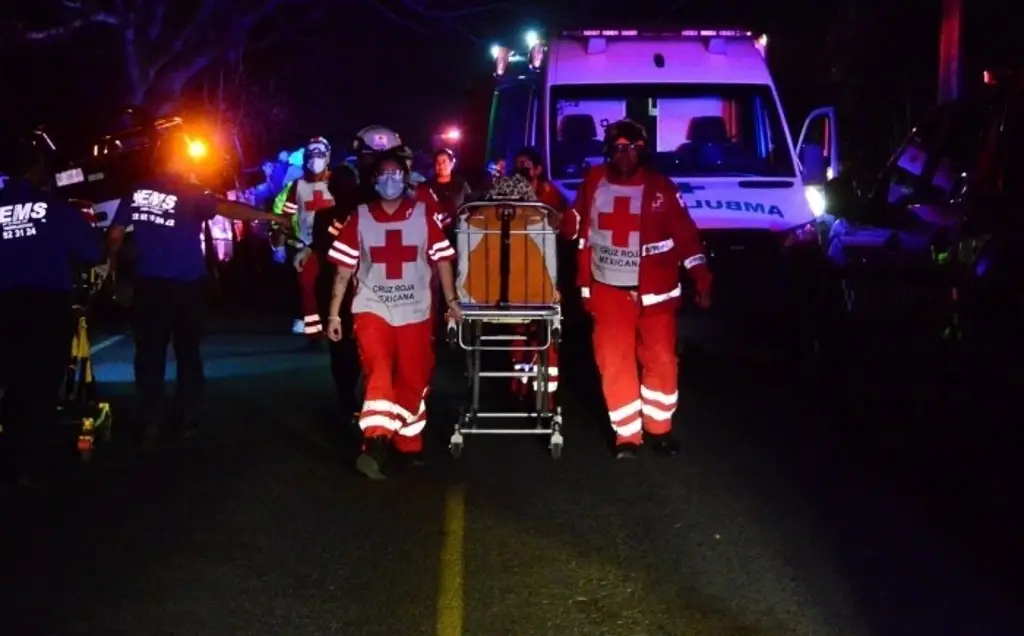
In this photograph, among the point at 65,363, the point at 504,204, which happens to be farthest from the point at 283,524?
the point at 504,204

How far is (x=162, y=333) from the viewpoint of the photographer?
8.70m

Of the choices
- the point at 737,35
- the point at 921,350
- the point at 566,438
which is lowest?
the point at 566,438

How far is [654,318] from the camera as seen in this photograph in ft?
27.5

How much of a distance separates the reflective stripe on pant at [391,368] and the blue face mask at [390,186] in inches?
25.4

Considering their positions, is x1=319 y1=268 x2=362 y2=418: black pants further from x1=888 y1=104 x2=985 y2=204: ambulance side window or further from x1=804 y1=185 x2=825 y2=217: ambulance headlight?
x1=804 y1=185 x2=825 y2=217: ambulance headlight

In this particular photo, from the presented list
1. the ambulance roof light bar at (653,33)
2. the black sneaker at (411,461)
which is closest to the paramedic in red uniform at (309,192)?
the ambulance roof light bar at (653,33)

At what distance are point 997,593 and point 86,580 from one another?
3676mm

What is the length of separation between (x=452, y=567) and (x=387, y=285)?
6.89 ft

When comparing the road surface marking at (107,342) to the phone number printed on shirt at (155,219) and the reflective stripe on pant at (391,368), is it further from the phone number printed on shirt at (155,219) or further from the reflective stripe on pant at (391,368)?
the reflective stripe on pant at (391,368)

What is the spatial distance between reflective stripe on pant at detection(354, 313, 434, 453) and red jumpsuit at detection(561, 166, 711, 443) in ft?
3.39

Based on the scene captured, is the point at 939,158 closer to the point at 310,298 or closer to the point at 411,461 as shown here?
the point at 411,461

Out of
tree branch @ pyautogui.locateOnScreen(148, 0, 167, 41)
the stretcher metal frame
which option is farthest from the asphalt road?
tree branch @ pyautogui.locateOnScreen(148, 0, 167, 41)

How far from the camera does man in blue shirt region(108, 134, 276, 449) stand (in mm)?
8594

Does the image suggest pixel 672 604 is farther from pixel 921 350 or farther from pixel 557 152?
pixel 557 152
